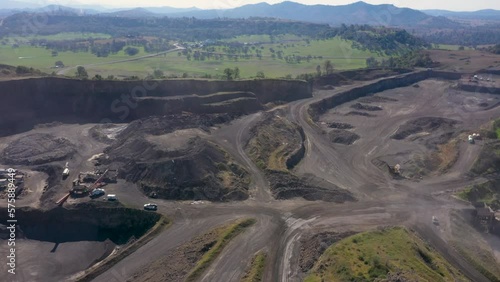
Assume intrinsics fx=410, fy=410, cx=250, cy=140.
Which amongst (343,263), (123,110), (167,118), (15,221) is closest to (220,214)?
(343,263)

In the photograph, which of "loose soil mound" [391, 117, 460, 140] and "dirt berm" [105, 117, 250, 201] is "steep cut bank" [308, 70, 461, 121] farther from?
"dirt berm" [105, 117, 250, 201]

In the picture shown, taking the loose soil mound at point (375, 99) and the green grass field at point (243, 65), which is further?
the green grass field at point (243, 65)

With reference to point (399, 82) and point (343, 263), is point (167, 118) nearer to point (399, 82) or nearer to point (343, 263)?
point (343, 263)

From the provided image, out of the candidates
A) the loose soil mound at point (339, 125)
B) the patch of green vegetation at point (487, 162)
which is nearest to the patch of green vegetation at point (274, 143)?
the loose soil mound at point (339, 125)

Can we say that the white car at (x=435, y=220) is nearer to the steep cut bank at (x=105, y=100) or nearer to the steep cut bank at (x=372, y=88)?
the steep cut bank at (x=372, y=88)

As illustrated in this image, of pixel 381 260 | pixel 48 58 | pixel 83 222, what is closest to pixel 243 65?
pixel 48 58

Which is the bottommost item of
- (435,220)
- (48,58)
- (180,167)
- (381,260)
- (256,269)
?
(435,220)

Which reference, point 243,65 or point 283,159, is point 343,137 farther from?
point 243,65
